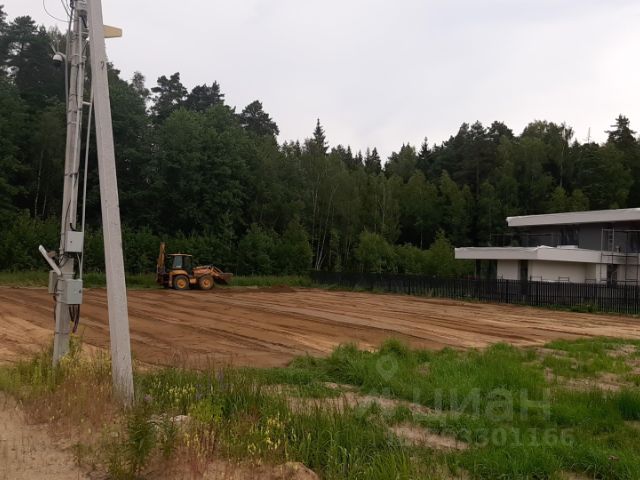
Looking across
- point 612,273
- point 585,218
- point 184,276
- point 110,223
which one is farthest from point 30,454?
point 585,218

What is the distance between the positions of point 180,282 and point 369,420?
32.1 meters

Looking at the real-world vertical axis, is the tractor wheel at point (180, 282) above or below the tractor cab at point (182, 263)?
below


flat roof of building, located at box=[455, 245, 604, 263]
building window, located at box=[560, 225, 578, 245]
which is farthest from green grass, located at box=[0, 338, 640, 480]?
building window, located at box=[560, 225, 578, 245]

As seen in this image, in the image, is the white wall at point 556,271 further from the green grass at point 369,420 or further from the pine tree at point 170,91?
the pine tree at point 170,91

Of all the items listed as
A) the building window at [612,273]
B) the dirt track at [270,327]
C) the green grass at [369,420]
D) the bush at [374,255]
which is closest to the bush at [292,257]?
the bush at [374,255]

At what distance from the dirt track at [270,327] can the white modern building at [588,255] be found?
1121cm

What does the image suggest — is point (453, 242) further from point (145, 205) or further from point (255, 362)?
point (255, 362)

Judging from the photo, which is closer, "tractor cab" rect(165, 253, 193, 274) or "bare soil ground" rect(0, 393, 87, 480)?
"bare soil ground" rect(0, 393, 87, 480)

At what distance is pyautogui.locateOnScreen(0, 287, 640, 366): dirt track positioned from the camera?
13.9m

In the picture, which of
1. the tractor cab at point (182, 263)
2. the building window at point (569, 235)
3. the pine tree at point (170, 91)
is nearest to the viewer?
the tractor cab at point (182, 263)

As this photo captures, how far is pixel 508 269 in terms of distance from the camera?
42.4m

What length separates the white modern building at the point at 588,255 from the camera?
128ft

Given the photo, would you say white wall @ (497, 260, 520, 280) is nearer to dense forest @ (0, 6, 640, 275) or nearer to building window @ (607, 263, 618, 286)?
building window @ (607, 263, 618, 286)

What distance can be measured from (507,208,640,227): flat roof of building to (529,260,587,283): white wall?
11.5 ft
